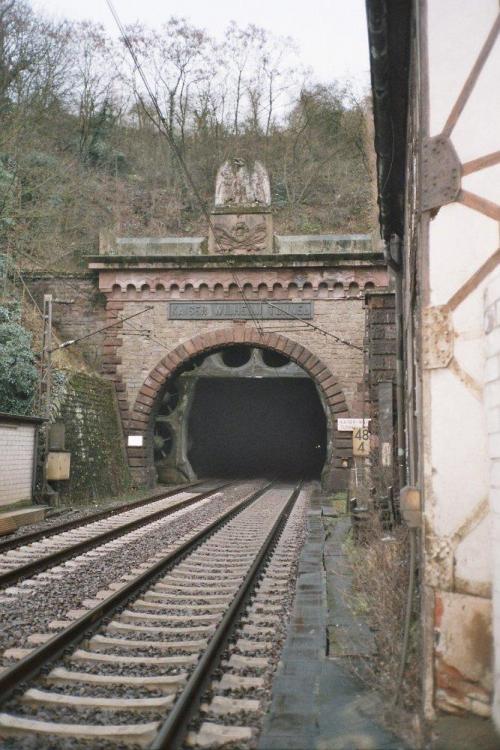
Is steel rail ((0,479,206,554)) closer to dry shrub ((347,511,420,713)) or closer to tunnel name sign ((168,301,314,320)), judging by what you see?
dry shrub ((347,511,420,713))

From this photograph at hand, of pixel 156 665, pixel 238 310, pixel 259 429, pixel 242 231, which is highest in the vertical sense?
pixel 242 231

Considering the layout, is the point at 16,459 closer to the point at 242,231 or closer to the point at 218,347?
the point at 218,347

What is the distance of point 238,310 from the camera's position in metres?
20.9

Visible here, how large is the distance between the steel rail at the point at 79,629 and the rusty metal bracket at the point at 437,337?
3326 millimetres

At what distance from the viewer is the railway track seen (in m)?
3.73

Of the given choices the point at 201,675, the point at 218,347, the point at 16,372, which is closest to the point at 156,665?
the point at 201,675

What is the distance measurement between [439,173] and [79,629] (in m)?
4.50

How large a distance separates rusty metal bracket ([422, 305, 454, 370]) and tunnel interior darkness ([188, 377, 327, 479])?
25.8 metres

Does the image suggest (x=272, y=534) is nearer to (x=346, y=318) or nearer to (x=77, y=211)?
(x=346, y=318)

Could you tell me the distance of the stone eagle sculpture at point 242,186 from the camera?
21.9m

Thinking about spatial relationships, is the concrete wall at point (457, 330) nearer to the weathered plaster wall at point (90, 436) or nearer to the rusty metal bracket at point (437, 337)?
the rusty metal bracket at point (437, 337)

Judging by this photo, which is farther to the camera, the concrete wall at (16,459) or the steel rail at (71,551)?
the concrete wall at (16,459)

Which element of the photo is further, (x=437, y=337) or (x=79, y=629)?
(x=79, y=629)

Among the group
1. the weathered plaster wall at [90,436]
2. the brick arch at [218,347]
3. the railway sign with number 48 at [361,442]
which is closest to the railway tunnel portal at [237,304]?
the brick arch at [218,347]
